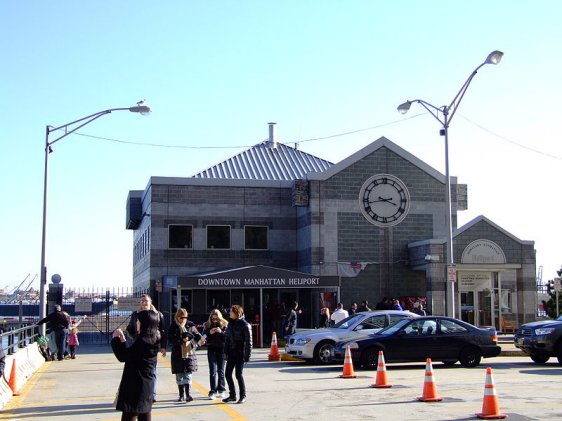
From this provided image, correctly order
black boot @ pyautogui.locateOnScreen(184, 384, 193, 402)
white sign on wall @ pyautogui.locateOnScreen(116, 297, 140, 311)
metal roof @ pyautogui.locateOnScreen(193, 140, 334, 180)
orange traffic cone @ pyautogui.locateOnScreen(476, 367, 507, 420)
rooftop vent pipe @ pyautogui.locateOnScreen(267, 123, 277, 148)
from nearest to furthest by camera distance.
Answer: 1. orange traffic cone @ pyautogui.locateOnScreen(476, 367, 507, 420)
2. black boot @ pyautogui.locateOnScreen(184, 384, 193, 402)
3. white sign on wall @ pyautogui.locateOnScreen(116, 297, 140, 311)
4. metal roof @ pyautogui.locateOnScreen(193, 140, 334, 180)
5. rooftop vent pipe @ pyautogui.locateOnScreen(267, 123, 277, 148)

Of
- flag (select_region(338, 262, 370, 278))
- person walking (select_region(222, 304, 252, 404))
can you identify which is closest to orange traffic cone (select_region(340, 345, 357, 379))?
person walking (select_region(222, 304, 252, 404))

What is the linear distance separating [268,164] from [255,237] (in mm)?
5391

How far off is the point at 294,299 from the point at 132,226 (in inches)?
569

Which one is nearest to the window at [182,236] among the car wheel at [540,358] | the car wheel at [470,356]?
the car wheel at [470,356]

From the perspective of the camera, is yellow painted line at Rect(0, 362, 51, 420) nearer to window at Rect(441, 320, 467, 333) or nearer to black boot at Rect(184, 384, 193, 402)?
black boot at Rect(184, 384, 193, 402)

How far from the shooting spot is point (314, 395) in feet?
48.2

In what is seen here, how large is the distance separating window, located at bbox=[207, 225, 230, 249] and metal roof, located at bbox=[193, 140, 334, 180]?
123 inches

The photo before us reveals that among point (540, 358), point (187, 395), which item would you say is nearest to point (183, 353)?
point (187, 395)

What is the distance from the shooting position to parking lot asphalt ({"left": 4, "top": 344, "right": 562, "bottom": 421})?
12438 mm

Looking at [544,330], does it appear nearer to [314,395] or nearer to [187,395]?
[314,395]

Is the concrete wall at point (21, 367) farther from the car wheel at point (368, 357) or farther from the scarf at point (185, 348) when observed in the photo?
the car wheel at point (368, 357)

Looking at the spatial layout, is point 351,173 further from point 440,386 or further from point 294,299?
point 440,386

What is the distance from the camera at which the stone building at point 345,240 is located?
33281 millimetres

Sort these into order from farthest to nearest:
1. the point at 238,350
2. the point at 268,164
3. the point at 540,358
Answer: the point at 268,164
the point at 540,358
the point at 238,350
